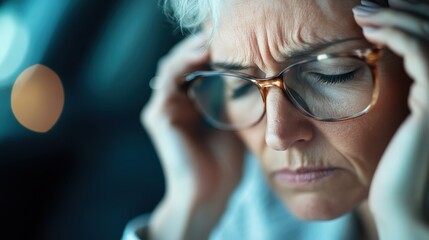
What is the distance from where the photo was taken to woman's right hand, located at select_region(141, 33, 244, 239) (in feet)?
5.30

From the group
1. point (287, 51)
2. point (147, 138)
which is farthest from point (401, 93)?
point (147, 138)

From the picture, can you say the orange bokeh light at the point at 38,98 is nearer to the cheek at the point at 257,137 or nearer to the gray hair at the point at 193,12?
the gray hair at the point at 193,12

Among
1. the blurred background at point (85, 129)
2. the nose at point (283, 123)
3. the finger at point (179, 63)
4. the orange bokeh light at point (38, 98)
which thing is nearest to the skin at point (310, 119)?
the nose at point (283, 123)

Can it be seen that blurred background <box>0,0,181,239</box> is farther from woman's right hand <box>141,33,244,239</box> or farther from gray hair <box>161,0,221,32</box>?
gray hair <box>161,0,221,32</box>

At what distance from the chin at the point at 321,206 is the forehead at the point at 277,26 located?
340 millimetres

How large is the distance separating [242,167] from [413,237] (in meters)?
0.71

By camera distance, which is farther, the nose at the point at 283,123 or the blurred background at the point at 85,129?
the blurred background at the point at 85,129

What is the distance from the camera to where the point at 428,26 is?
1.09 metres

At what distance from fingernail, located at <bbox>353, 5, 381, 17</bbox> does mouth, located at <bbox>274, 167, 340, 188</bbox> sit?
36 cm

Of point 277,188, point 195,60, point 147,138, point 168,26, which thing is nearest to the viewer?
point 277,188

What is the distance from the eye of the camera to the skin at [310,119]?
1131mm

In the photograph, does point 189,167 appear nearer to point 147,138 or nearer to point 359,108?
point 147,138

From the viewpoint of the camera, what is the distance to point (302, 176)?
1.30 metres

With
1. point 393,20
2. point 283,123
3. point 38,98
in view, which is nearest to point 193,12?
point 283,123
